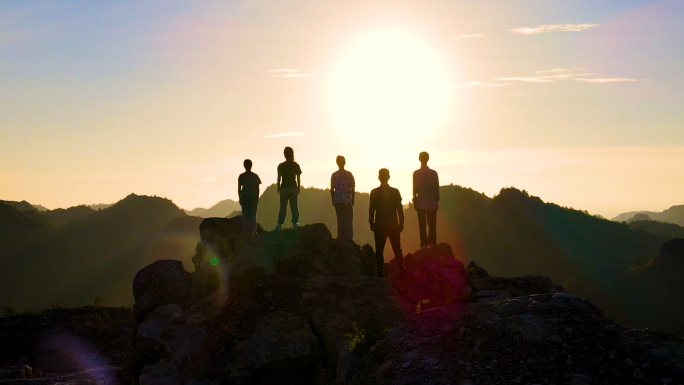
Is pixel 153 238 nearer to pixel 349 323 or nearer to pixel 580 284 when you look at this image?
pixel 580 284

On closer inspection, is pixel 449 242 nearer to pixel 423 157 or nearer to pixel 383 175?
pixel 423 157

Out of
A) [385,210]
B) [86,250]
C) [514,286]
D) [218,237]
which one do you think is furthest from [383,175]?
[86,250]

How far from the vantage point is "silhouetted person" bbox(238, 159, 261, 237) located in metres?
15.9

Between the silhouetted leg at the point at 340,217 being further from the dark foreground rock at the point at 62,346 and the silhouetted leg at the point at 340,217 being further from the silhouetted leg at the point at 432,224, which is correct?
the dark foreground rock at the point at 62,346

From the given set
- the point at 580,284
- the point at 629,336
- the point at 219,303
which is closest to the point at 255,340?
the point at 219,303

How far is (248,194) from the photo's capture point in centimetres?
1589

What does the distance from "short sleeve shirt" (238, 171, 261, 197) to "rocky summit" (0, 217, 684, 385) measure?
138cm

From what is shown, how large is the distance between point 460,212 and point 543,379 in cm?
7936

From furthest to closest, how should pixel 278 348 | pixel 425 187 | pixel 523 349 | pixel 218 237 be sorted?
pixel 218 237 → pixel 425 187 → pixel 278 348 → pixel 523 349

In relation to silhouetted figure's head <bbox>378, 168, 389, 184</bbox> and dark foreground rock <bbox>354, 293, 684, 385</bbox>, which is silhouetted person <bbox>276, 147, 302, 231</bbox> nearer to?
silhouetted figure's head <bbox>378, 168, 389, 184</bbox>

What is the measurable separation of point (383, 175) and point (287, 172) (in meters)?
3.12

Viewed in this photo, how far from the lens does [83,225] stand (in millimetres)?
95062

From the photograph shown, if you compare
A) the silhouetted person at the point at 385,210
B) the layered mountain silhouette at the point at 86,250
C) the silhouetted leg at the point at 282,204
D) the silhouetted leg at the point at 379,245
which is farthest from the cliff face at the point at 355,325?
the layered mountain silhouette at the point at 86,250

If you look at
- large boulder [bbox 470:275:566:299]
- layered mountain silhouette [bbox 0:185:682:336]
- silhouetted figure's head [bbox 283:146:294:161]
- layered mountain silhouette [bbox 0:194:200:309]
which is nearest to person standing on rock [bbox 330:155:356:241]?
silhouetted figure's head [bbox 283:146:294:161]
